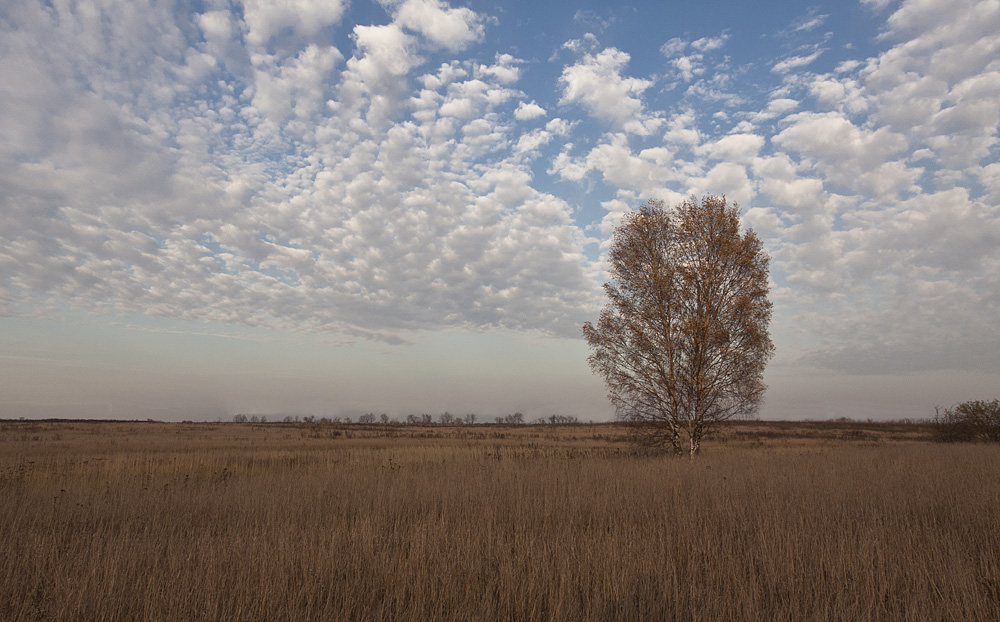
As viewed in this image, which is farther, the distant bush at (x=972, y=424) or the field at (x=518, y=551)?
the distant bush at (x=972, y=424)

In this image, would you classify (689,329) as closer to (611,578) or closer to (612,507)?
(612,507)

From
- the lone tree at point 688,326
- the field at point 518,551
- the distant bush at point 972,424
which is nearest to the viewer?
the field at point 518,551

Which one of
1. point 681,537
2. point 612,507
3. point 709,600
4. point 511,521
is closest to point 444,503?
point 511,521

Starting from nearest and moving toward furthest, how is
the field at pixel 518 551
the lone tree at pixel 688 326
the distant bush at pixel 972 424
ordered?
the field at pixel 518 551 < the lone tree at pixel 688 326 < the distant bush at pixel 972 424

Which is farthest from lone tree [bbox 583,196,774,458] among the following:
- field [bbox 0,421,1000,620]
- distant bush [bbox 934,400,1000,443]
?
distant bush [bbox 934,400,1000,443]

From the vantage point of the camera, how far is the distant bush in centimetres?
2977

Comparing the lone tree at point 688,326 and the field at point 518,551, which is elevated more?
the lone tree at point 688,326

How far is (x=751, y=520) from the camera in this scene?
24.0ft

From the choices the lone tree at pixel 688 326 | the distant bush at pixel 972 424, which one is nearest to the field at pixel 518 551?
the lone tree at pixel 688 326

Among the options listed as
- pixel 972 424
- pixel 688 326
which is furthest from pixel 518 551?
pixel 972 424

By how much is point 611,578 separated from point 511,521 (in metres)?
3.28

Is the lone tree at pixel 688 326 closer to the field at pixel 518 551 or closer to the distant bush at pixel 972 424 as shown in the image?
the field at pixel 518 551

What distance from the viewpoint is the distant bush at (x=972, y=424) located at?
29.8 m

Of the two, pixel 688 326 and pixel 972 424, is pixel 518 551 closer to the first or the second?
pixel 688 326
